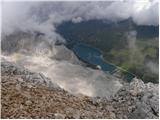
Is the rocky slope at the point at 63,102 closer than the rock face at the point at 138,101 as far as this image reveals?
Yes

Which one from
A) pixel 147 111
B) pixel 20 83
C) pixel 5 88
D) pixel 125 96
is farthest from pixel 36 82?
pixel 147 111

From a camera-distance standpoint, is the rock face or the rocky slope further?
the rock face

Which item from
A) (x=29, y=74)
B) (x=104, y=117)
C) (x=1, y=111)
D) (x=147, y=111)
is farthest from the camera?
(x=29, y=74)

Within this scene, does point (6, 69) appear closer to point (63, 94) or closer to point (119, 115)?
point (63, 94)

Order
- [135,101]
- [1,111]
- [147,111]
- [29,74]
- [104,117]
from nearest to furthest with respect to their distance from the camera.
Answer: [1,111], [104,117], [147,111], [135,101], [29,74]

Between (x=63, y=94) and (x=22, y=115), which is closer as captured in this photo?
(x=22, y=115)

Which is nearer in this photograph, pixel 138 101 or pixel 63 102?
pixel 63 102

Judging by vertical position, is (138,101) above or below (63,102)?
below
